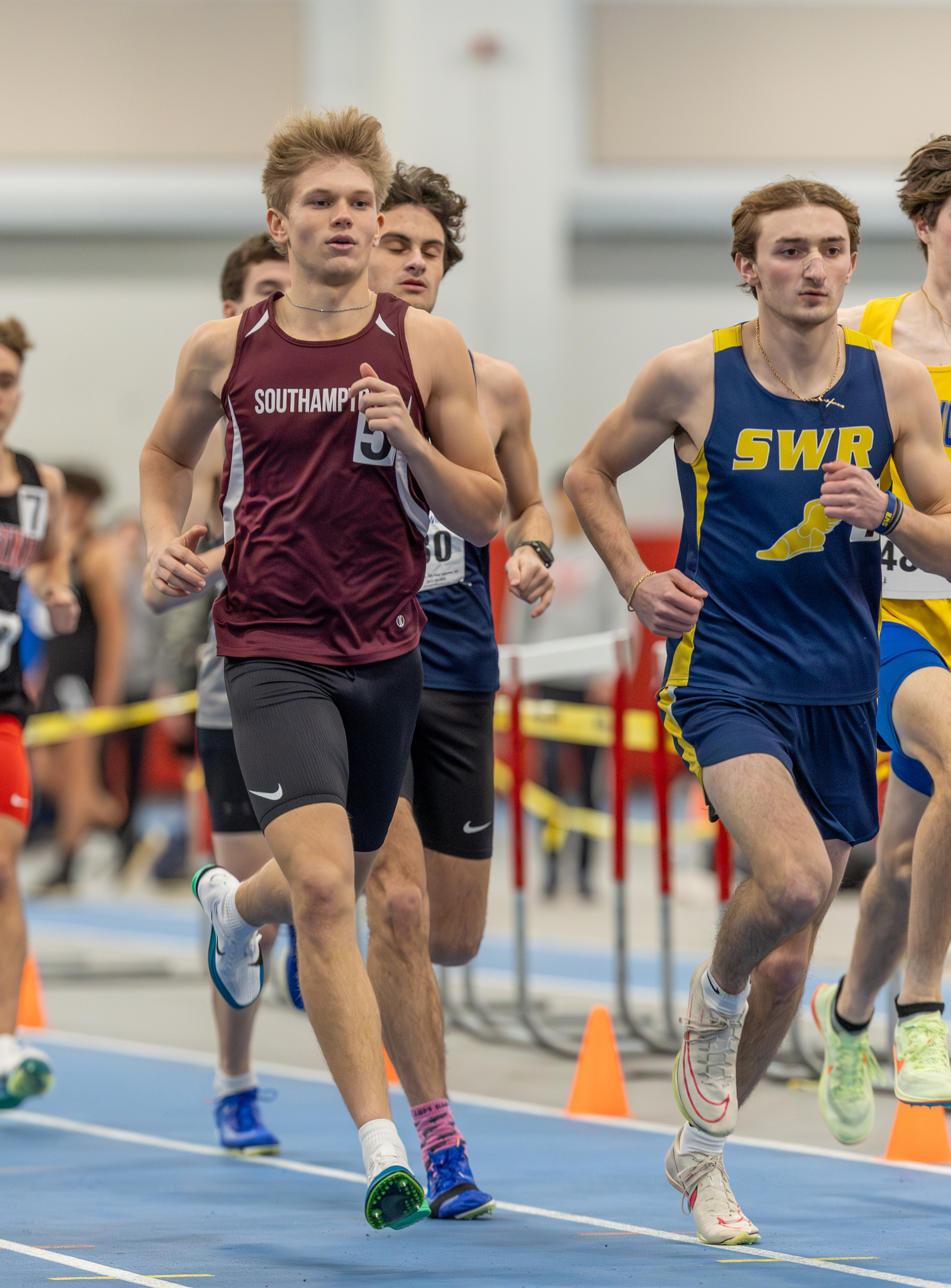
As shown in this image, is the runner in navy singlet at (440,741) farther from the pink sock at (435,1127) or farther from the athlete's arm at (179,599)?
the athlete's arm at (179,599)

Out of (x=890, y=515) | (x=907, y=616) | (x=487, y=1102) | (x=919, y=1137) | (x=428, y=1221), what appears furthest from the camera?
(x=487, y=1102)

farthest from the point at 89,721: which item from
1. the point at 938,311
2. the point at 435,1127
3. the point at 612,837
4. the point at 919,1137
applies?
the point at 938,311

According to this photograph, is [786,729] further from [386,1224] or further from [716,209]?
[716,209]

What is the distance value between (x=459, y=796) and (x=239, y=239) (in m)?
15.8

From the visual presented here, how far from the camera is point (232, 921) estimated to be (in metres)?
4.78

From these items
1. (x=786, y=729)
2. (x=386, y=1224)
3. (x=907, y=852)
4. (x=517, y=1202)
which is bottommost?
(x=517, y=1202)

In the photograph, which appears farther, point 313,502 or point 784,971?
point 784,971

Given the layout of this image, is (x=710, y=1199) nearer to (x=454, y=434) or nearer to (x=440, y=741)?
(x=440, y=741)

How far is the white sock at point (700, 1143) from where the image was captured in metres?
4.46

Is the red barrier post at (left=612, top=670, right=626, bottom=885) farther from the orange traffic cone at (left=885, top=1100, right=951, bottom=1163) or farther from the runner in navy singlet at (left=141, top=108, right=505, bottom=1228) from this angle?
the runner in navy singlet at (left=141, top=108, right=505, bottom=1228)

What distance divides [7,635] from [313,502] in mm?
2337

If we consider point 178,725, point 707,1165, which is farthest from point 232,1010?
point 178,725

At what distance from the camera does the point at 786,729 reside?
4438 mm

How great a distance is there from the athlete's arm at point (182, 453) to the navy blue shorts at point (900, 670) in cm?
179
